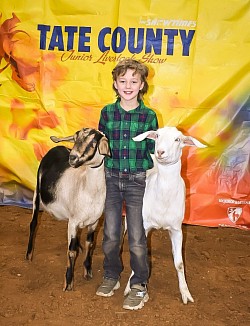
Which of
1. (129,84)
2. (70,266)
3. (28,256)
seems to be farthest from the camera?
(28,256)

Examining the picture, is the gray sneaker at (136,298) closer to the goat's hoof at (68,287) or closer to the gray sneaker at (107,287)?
the gray sneaker at (107,287)

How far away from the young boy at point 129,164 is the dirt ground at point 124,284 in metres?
0.26

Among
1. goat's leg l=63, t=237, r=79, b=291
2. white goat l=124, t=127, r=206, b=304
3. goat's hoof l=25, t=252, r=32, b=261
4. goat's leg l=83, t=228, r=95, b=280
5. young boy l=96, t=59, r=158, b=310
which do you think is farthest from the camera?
goat's hoof l=25, t=252, r=32, b=261

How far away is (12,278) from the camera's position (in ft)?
13.4

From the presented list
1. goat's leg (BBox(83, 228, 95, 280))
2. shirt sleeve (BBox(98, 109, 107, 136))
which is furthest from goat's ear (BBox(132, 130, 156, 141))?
goat's leg (BBox(83, 228, 95, 280))

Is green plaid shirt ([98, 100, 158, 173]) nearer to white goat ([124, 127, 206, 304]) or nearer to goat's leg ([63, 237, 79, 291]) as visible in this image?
white goat ([124, 127, 206, 304])

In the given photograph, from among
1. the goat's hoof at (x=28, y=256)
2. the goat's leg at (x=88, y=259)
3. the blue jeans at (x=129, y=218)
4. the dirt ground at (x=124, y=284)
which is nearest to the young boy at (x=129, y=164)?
the blue jeans at (x=129, y=218)

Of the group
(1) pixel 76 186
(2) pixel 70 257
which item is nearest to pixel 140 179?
(1) pixel 76 186

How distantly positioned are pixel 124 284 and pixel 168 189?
1.09 m

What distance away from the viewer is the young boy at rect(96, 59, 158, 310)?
3.49 meters

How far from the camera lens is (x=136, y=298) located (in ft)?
12.0

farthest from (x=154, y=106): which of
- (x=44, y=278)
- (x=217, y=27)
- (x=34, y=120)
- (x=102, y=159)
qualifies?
(x=44, y=278)

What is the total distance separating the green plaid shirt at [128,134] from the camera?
3.54 m

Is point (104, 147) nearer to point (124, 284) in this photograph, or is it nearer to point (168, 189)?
point (168, 189)
